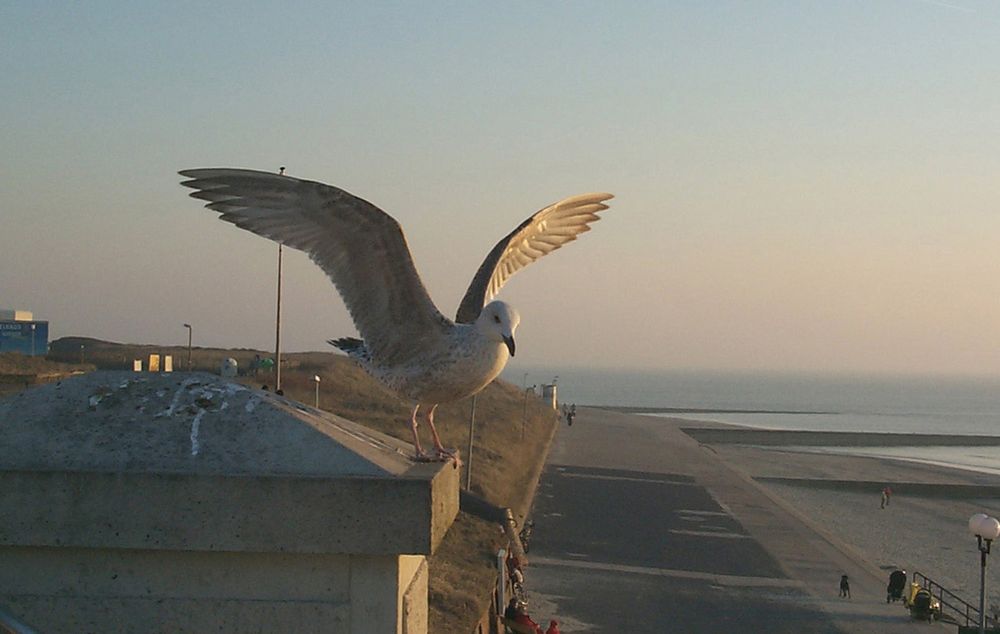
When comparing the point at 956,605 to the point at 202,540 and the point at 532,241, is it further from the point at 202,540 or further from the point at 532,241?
the point at 202,540

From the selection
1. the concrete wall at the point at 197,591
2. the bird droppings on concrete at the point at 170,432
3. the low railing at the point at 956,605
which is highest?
the bird droppings on concrete at the point at 170,432

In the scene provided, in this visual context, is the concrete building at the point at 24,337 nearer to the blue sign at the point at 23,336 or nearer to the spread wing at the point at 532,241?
the blue sign at the point at 23,336

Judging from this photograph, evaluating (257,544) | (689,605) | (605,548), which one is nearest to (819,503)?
(605,548)

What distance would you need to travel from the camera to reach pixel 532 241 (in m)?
7.35

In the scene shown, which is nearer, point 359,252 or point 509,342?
point 509,342

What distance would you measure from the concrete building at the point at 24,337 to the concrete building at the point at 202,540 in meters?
41.4

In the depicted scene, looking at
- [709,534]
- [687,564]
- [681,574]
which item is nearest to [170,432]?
[681,574]

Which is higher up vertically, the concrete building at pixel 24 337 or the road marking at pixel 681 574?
the concrete building at pixel 24 337

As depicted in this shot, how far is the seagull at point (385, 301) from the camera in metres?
5.12

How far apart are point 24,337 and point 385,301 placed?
129ft

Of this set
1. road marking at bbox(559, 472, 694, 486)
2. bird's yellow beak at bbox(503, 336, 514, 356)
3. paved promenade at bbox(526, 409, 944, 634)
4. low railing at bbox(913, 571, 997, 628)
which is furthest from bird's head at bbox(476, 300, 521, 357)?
road marking at bbox(559, 472, 694, 486)

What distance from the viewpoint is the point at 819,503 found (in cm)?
4141

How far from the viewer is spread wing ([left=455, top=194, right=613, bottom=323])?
6.49 metres

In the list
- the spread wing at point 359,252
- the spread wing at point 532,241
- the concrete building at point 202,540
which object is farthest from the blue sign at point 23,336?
the concrete building at point 202,540
